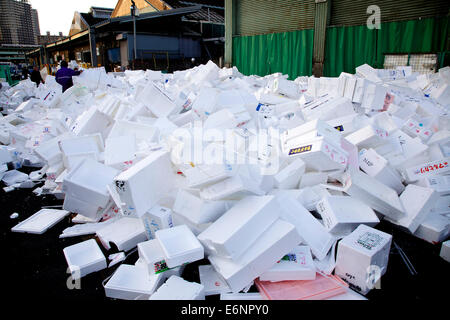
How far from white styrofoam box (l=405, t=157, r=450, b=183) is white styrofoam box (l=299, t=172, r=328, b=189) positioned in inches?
33.1

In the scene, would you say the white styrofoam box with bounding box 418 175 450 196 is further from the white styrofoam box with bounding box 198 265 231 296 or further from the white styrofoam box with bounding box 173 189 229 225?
the white styrofoam box with bounding box 198 265 231 296

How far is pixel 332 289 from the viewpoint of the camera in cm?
172

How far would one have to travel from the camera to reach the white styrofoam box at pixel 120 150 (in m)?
2.68

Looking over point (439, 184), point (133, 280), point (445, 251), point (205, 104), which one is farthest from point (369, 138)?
point (133, 280)

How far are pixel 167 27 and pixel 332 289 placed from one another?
15401mm

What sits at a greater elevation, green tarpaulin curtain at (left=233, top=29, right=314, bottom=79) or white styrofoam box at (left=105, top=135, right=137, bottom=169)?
green tarpaulin curtain at (left=233, top=29, right=314, bottom=79)

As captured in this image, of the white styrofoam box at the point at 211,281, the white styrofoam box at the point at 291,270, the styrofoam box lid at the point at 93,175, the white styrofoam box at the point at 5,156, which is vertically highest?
the styrofoam box lid at the point at 93,175

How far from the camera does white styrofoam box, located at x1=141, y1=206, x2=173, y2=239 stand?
2043 mm

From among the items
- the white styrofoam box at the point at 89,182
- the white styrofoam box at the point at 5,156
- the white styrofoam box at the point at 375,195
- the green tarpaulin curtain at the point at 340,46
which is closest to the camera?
the white styrofoam box at the point at 375,195

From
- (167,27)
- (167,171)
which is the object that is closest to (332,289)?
(167,171)

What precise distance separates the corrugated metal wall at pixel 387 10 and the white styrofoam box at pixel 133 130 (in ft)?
23.9

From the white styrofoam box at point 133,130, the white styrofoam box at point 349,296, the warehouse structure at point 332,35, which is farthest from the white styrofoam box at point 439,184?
the warehouse structure at point 332,35

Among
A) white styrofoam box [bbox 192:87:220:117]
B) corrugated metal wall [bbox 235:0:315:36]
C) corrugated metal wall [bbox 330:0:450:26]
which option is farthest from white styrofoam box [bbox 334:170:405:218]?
corrugated metal wall [bbox 235:0:315:36]

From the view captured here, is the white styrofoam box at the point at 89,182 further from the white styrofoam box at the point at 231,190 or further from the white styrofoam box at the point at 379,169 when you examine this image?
the white styrofoam box at the point at 379,169
